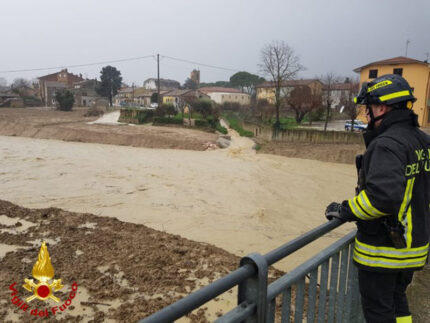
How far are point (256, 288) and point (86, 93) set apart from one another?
80.4 m

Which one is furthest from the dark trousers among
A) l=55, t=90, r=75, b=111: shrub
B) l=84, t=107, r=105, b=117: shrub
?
l=55, t=90, r=75, b=111: shrub

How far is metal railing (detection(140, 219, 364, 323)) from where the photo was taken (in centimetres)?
119

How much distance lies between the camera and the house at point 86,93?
71812 millimetres

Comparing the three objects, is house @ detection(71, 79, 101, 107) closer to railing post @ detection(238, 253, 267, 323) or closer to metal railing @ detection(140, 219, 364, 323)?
metal railing @ detection(140, 219, 364, 323)

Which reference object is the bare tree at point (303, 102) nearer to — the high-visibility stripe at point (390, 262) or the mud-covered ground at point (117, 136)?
the mud-covered ground at point (117, 136)

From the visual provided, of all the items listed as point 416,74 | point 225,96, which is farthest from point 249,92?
point 416,74

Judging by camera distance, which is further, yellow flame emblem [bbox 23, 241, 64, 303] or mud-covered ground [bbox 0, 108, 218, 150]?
mud-covered ground [bbox 0, 108, 218, 150]

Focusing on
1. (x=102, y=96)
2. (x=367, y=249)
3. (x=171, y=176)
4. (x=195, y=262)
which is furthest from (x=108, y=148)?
(x=102, y=96)

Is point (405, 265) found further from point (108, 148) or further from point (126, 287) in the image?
point (108, 148)

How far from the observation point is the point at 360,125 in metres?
28.0

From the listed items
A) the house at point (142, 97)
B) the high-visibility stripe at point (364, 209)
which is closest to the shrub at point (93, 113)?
the house at point (142, 97)

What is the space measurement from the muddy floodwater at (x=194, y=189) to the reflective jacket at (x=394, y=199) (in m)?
5.12

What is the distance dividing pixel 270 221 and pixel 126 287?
19.4 feet

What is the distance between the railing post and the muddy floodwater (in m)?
5.84
